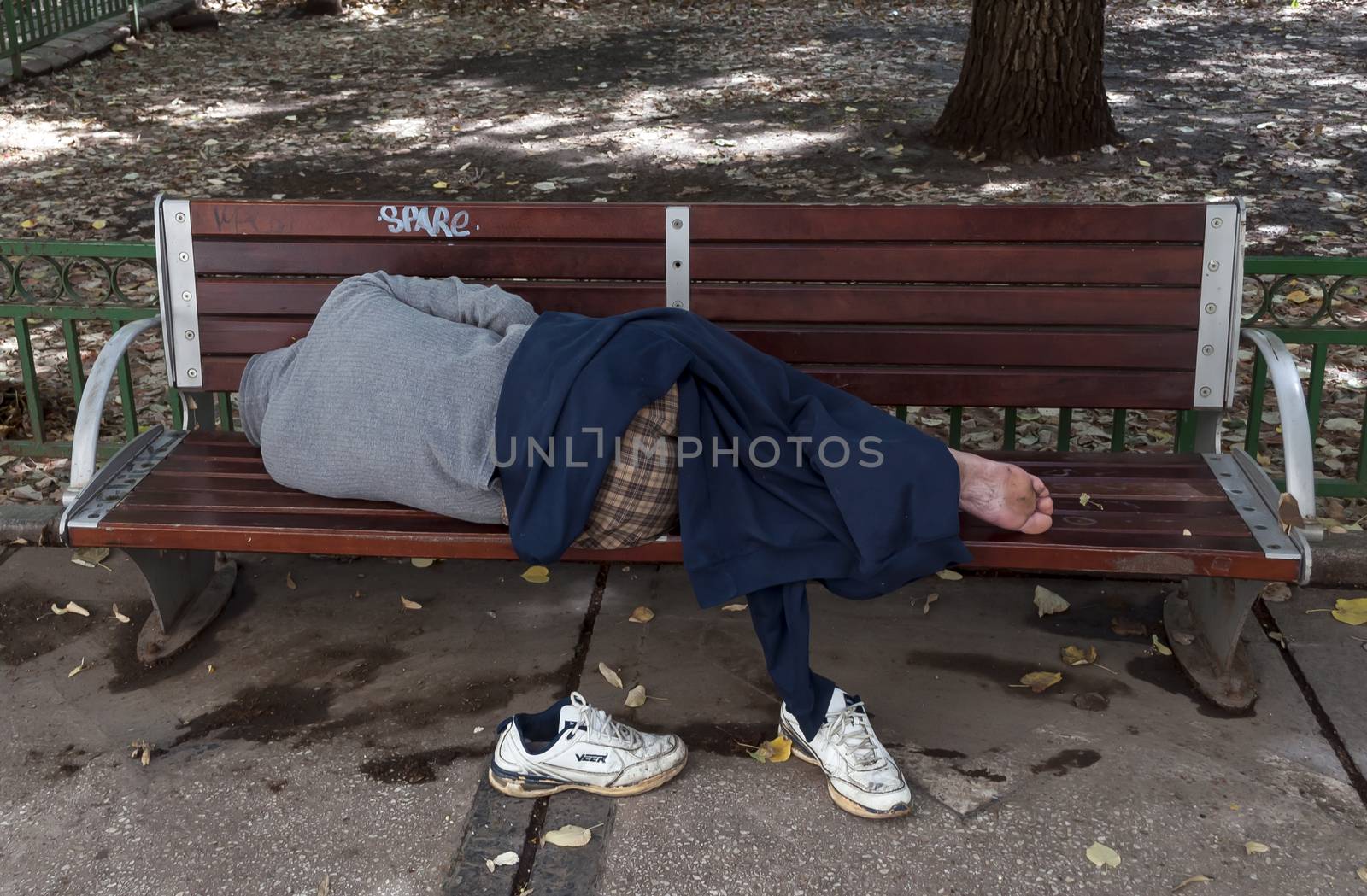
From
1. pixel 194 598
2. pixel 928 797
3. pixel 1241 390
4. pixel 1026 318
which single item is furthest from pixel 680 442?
pixel 1241 390

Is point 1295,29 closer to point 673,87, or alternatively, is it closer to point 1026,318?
point 673,87

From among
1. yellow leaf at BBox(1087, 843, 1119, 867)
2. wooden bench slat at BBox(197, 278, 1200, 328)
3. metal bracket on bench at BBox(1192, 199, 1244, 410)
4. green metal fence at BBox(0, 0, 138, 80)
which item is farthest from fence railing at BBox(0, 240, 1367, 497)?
green metal fence at BBox(0, 0, 138, 80)

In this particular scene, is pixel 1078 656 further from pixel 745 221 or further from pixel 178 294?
pixel 178 294

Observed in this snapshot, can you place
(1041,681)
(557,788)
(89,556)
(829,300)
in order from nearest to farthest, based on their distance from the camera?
(557,788) → (1041,681) → (829,300) → (89,556)

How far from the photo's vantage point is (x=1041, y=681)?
2.91 metres

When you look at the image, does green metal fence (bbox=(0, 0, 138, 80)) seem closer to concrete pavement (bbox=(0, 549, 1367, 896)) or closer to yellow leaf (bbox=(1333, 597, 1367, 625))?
concrete pavement (bbox=(0, 549, 1367, 896))

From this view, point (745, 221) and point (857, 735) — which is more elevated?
point (745, 221)

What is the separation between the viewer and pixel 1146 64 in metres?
9.41

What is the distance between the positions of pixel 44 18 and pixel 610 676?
10121 millimetres

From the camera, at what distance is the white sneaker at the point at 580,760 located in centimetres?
254

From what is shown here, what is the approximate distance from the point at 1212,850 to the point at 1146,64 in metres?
8.21

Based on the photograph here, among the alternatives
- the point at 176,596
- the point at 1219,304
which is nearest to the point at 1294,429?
the point at 1219,304

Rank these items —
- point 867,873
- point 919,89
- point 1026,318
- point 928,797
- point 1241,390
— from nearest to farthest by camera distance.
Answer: point 867,873
point 928,797
point 1026,318
point 1241,390
point 919,89

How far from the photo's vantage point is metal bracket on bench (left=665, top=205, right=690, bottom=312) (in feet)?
10.6
